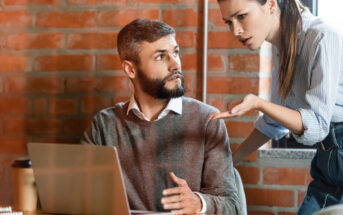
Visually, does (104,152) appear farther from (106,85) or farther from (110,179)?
(106,85)

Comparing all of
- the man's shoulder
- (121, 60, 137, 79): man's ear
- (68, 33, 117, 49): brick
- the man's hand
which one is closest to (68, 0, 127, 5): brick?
→ (68, 33, 117, 49): brick

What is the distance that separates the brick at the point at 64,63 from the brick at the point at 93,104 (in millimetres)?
131

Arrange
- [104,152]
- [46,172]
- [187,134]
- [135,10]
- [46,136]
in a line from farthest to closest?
[46,136] → [135,10] → [187,134] → [46,172] → [104,152]

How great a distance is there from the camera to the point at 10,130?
2361 millimetres

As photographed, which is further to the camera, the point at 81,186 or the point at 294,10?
the point at 294,10

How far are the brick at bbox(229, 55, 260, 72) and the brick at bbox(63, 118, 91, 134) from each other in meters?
0.69

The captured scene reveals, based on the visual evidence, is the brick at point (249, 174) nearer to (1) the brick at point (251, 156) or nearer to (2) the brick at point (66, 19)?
(1) the brick at point (251, 156)

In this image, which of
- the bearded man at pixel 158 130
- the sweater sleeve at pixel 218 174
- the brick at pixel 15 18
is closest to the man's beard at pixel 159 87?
the bearded man at pixel 158 130

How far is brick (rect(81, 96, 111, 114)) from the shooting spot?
7.25ft

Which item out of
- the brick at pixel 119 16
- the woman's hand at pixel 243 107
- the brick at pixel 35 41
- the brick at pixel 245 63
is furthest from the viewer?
the brick at pixel 35 41

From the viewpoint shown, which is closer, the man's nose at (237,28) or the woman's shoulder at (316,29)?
the woman's shoulder at (316,29)

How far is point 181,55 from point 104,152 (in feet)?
3.08

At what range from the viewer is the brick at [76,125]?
2.26 m

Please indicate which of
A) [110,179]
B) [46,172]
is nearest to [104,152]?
[110,179]
